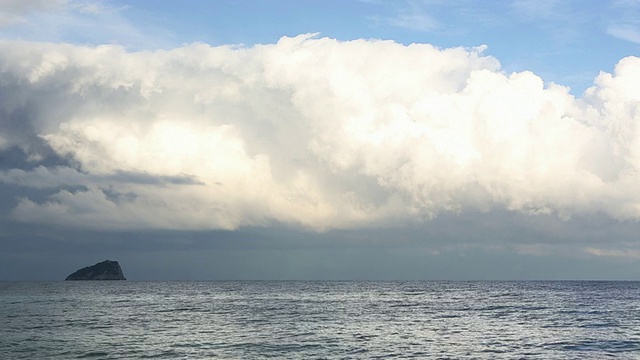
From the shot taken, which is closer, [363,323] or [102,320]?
[363,323]

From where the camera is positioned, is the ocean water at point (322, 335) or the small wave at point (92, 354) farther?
the ocean water at point (322, 335)

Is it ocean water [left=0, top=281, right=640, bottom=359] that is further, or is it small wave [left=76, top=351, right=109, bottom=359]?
ocean water [left=0, top=281, right=640, bottom=359]

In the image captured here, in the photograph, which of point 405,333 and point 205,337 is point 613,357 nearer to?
point 405,333

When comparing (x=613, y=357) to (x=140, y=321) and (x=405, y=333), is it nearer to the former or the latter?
(x=405, y=333)

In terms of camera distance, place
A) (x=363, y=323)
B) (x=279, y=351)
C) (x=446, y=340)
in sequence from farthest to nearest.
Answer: (x=363, y=323) < (x=446, y=340) < (x=279, y=351)

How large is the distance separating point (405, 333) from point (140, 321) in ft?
139

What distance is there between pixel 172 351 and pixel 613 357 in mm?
42813

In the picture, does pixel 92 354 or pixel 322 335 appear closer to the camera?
pixel 92 354

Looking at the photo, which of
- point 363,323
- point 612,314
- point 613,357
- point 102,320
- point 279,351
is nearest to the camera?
point 613,357

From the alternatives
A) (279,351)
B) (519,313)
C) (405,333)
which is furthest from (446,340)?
(519,313)

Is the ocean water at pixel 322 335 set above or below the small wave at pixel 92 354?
above

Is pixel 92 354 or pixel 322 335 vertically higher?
pixel 322 335

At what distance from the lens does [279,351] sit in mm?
61844

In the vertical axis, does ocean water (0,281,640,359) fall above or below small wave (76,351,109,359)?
above
